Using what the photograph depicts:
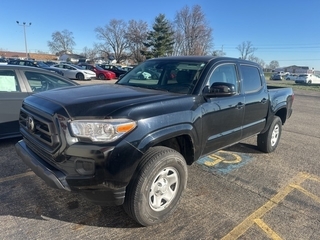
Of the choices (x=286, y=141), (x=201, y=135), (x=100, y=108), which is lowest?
(x=286, y=141)

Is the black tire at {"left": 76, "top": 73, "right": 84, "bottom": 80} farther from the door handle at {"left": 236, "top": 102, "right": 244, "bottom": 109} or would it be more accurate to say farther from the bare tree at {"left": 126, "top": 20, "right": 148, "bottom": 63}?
the bare tree at {"left": 126, "top": 20, "right": 148, "bottom": 63}

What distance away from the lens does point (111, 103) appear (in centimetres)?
Result: 242

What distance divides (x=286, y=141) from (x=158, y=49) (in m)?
50.3

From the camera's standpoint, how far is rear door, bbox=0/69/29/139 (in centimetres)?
460

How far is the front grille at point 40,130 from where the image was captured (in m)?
2.33

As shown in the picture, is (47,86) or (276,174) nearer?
(276,174)

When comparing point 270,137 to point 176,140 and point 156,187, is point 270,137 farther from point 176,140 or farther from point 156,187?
point 156,187

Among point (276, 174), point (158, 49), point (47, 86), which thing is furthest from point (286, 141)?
point (158, 49)

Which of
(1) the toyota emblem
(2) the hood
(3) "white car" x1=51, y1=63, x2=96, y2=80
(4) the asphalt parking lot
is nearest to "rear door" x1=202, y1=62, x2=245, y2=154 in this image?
(2) the hood

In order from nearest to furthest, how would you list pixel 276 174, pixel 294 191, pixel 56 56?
1. pixel 294 191
2. pixel 276 174
3. pixel 56 56

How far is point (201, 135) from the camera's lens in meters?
3.02

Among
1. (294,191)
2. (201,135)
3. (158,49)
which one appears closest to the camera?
(201,135)

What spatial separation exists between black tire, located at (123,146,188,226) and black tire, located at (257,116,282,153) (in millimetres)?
2768

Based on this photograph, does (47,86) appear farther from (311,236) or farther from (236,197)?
(311,236)
